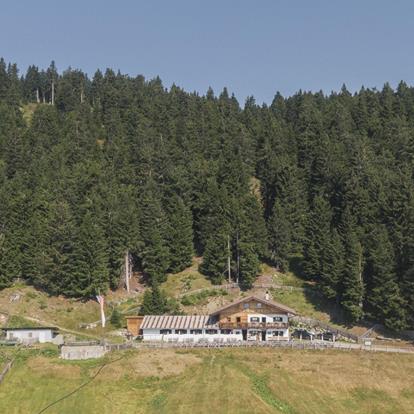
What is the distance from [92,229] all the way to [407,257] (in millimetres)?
47557

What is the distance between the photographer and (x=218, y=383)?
57.0 metres

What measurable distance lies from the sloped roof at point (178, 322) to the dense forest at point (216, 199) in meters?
12.7

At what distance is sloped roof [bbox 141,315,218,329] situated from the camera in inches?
Result: 2825

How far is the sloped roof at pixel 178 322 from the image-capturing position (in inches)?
2825

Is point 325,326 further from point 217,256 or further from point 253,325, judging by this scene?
point 217,256

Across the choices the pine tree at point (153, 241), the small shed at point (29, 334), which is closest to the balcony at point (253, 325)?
the pine tree at point (153, 241)

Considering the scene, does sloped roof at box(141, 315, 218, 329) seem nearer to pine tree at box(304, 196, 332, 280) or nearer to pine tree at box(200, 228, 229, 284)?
pine tree at box(200, 228, 229, 284)

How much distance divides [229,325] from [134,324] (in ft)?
43.7

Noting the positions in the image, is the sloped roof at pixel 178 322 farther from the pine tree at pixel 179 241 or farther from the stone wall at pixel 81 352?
the pine tree at pixel 179 241

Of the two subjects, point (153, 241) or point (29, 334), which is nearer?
point (29, 334)

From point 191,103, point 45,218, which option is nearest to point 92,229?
point 45,218

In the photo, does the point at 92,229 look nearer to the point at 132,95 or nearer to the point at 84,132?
the point at 84,132

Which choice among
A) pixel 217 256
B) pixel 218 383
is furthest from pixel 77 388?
pixel 217 256

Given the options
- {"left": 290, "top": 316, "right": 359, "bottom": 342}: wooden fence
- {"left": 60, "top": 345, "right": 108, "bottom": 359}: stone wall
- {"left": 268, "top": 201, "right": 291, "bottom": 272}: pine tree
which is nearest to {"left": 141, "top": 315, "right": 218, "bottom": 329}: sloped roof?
{"left": 60, "top": 345, "right": 108, "bottom": 359}: stone wall
